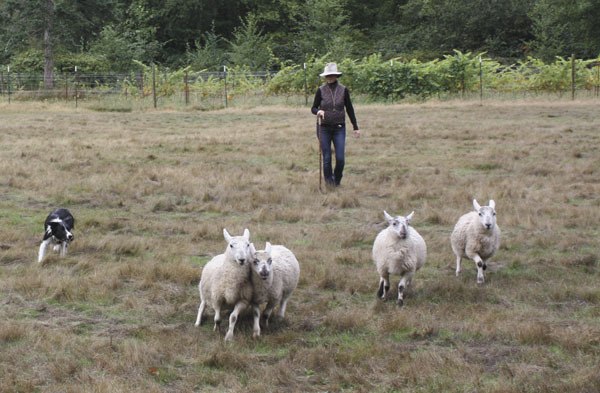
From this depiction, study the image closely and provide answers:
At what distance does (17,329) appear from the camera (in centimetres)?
599

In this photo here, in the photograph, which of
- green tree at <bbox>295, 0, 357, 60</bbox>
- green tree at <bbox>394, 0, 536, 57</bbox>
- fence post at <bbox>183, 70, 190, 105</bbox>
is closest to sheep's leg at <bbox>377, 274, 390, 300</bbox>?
fence post at <bbox>183, 70, 190, 105</bbox>

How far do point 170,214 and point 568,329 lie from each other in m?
6.44

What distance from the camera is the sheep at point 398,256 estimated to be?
23.2 feet

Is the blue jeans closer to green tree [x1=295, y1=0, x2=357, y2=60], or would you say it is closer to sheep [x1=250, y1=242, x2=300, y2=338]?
sheep [x1=250, y1=242, x2=300, y2=338]

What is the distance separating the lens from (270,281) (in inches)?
246

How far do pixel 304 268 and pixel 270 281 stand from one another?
1.73 m

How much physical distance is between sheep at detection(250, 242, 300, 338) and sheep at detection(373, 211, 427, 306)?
889 mm

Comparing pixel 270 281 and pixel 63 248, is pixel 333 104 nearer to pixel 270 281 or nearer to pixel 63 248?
pixel 63 248

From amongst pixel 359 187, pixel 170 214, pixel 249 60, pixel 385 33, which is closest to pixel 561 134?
pixel 359 187

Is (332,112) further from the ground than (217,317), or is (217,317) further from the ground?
(332,112)

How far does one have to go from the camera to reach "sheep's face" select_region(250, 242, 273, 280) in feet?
19.9

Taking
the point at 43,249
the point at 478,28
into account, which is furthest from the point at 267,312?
the point at 478,28

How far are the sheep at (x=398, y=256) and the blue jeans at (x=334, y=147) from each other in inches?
207

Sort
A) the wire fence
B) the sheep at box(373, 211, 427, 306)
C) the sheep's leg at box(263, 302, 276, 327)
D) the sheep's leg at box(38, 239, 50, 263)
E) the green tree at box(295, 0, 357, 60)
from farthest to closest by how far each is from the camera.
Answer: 1. the green tree at box(295, 0, 357, 60)
2. the wire fence
3. the sheep's leg at box(38, 239, 50, 263)
4. the sheep at box(373, 211, 427, 306)
5. the sheep's leg at box(263, 302, 276, 327)
